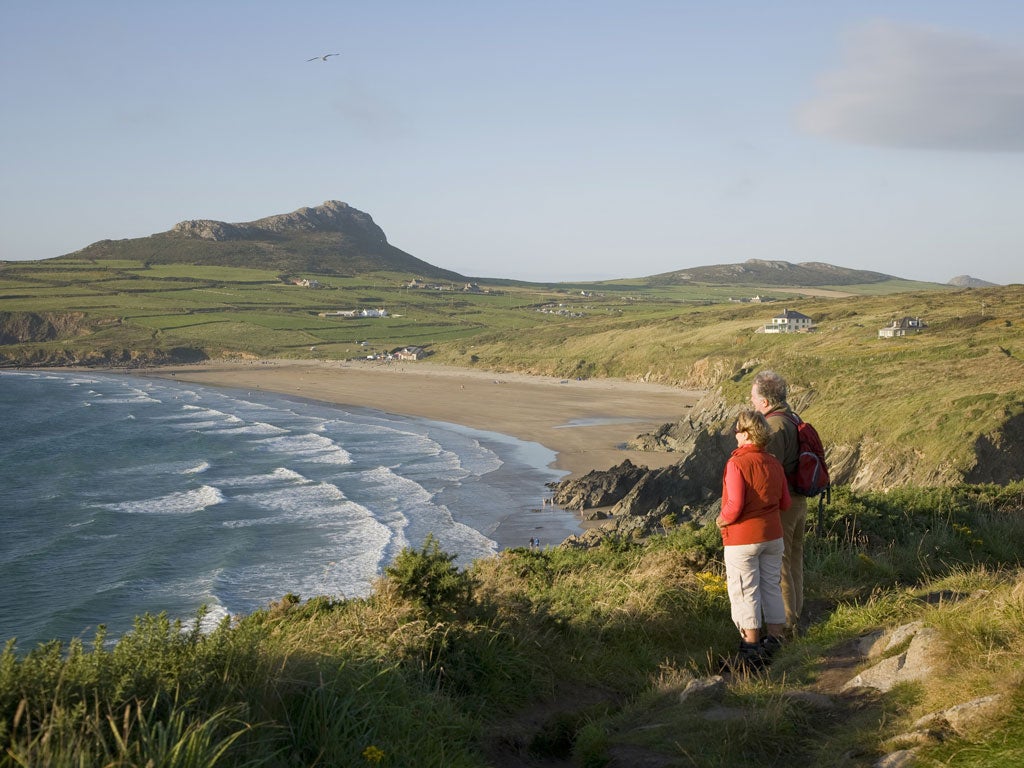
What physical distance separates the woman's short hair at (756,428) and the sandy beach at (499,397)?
111 feet

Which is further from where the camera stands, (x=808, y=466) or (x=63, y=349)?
(x=63, y=349)

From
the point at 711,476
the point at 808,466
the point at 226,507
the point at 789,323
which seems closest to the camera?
the point at 808,466

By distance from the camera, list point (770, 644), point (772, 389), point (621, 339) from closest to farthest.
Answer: point (770, 644) → point (772, 389) → point (621, 339)

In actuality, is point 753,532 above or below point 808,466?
below

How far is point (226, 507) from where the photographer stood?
107ft

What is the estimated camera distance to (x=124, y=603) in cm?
2142

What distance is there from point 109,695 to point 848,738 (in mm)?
3973

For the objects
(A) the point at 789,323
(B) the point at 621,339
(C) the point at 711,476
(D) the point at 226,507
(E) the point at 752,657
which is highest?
(A) the point at 789,323

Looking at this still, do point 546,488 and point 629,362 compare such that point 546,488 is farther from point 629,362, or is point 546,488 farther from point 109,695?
point 629,362

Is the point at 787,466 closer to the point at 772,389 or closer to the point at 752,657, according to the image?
Answer: the point at 772,389

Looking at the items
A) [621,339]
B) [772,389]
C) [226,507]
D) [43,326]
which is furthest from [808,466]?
→ [43,326]

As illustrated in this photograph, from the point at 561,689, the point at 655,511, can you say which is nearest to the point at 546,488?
the point at 655,511

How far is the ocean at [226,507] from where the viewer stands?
73.3ft

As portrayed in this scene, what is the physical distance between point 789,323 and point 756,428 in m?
85.5
